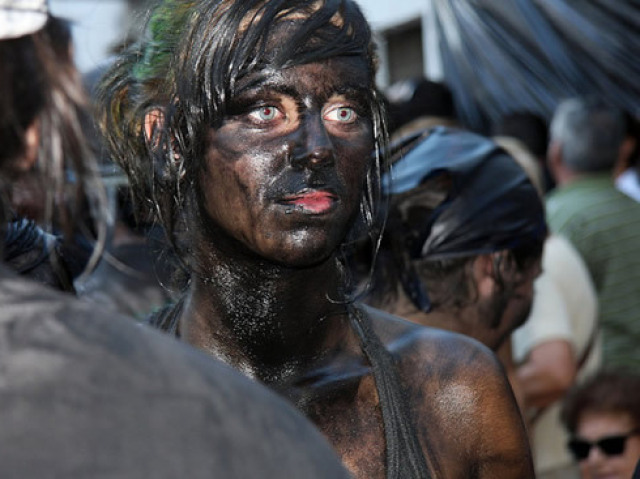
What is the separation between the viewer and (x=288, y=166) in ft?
6.68

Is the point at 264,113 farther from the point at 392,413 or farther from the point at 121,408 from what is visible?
the point at 121,408

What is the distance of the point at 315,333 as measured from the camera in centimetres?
222

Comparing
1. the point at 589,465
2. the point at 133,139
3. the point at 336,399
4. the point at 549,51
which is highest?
the point at 133,139

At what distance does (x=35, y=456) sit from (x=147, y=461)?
0.09 m

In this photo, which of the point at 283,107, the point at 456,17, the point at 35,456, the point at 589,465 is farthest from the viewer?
the point at 589,465

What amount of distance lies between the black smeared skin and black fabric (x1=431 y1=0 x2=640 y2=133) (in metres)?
1.40

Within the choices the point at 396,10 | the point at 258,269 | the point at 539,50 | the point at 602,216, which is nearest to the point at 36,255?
the point at 258,269

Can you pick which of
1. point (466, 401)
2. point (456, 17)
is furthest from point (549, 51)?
point (466, 401)

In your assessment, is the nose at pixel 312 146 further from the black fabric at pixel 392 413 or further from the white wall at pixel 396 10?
the white wall at pixel 396 10

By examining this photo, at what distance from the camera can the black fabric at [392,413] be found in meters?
2.02

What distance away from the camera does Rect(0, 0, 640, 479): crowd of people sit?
974mm

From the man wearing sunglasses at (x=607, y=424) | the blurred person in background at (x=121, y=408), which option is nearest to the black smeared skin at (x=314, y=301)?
the blurred person in background at (x=121, y=408)

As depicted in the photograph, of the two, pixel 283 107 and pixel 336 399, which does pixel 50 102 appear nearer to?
pixel 283 107

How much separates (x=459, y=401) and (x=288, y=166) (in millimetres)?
560
